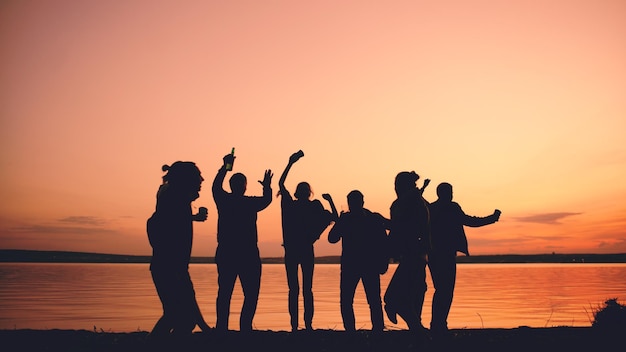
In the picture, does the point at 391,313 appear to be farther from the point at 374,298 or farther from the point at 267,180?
the point at 267,180

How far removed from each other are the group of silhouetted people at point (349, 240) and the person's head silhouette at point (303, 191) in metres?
0.09

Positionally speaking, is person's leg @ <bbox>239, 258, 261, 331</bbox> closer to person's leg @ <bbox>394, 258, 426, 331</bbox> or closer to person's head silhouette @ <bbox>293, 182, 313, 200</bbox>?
person's head silhouette @ <bbox>293, 182, 313, 200</bbox>

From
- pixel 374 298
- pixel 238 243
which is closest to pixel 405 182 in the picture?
pixel 374 298

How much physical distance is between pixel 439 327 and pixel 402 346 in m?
1.19

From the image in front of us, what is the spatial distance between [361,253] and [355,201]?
799 mm

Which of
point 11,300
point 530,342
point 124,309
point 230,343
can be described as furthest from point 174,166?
point 11,300

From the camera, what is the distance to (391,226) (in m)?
8.16

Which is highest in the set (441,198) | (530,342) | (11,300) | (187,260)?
(441,198)

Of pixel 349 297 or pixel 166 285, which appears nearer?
pixel 166 285

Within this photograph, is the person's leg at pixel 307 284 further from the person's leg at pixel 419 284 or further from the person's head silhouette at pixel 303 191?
the person's leg at pixel 419 284

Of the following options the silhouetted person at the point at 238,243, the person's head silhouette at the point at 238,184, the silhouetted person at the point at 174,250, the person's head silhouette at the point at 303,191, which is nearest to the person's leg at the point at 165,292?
the silhouetted person at the point at 174,250

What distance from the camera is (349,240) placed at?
321 inches

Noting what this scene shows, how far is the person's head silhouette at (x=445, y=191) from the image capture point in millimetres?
8664

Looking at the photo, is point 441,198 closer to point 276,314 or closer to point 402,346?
point 402,346
